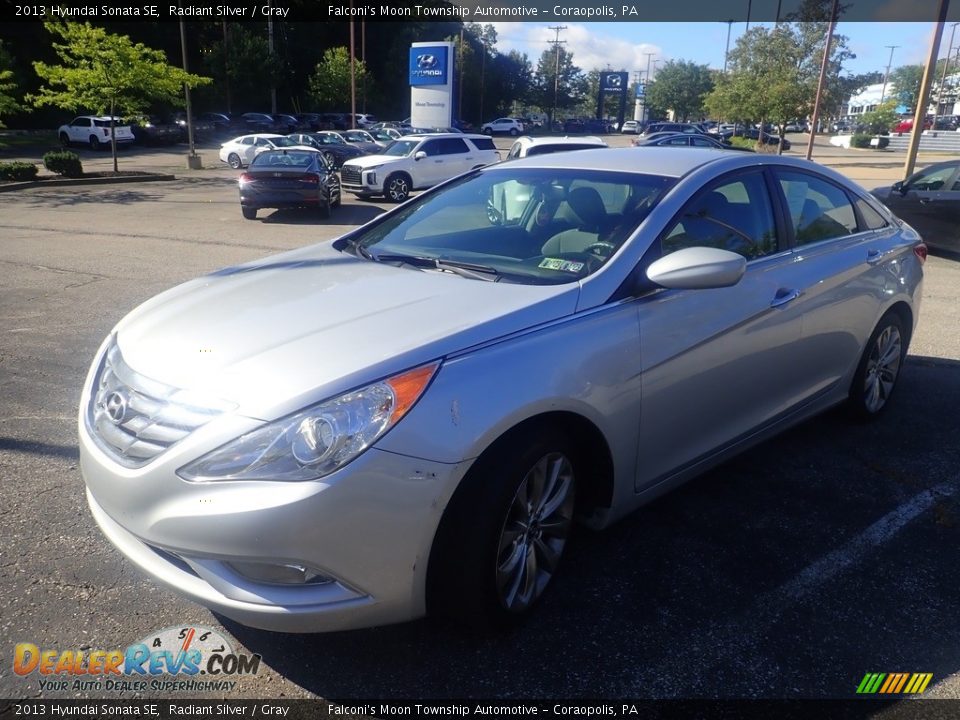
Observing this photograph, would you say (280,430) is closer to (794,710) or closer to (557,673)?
(557,673)

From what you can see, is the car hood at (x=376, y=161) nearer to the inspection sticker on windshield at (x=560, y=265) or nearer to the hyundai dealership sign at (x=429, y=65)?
the hyundai dealership sign at (x=429, y=65)

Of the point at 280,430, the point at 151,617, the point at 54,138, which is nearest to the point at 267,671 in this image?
the point at 151,617

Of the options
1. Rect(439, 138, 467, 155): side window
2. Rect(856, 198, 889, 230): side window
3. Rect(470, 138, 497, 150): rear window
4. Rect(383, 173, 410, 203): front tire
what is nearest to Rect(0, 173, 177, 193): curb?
Rect(383, 173, 410, 203): front tire

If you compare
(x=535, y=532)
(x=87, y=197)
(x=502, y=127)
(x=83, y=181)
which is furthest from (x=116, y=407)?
(x=502, y=127)

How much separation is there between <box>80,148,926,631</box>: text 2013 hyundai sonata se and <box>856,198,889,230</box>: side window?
1.64 feet

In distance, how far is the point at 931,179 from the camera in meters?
12.1

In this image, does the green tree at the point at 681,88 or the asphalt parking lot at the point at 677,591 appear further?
the green tree at the point at 681,88

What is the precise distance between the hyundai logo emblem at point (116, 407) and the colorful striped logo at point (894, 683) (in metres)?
2.62

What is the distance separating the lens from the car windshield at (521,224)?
3.18m

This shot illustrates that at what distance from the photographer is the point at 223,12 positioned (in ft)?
172

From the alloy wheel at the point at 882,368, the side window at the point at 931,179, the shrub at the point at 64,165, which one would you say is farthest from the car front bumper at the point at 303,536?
the shrub at the point at 64,165

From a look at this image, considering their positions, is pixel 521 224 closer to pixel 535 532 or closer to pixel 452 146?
pixel 535 532

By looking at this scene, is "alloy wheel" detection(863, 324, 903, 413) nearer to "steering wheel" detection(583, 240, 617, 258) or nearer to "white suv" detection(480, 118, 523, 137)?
"steering wheel" detection(583, 240, 617, 258)

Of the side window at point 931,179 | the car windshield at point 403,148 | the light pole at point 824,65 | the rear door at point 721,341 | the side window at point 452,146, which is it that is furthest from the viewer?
the light pole at point 824,65
